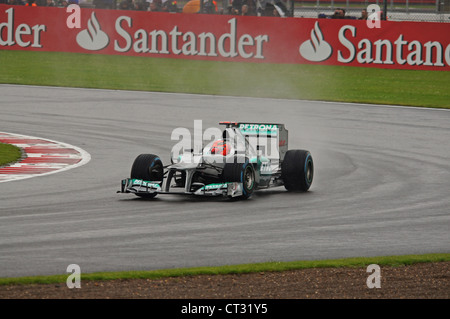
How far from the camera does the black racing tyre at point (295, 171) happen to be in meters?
14.0

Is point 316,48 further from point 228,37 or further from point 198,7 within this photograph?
point 198,7

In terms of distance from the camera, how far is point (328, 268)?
375 inches

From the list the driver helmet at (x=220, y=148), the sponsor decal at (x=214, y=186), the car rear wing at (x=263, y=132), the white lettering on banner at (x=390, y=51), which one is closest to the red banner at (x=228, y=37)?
the white lettering on banner at (x=390, y=51)

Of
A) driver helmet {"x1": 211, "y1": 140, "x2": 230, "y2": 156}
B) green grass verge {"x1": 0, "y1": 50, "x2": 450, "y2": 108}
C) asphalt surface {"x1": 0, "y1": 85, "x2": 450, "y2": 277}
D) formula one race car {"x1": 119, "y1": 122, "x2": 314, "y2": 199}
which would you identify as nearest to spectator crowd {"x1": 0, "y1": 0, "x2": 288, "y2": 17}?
green grass verge {"x1": 0, "y1": 50, "x2": 450, "y2": 108}

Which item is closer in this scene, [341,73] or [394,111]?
[394,111]

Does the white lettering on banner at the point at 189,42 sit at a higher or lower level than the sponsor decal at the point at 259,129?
higher

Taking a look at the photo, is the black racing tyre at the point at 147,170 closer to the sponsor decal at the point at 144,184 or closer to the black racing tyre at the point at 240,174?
the sponsor decal at the point at 144,184

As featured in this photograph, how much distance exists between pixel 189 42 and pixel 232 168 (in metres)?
21.0

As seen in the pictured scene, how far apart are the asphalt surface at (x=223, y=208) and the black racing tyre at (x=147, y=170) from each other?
29 cm

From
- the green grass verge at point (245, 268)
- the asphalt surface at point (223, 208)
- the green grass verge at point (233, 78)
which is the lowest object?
the green grass verge at point (245, 268)

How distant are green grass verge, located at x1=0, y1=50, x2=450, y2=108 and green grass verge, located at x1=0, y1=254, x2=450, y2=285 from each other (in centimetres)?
1652
